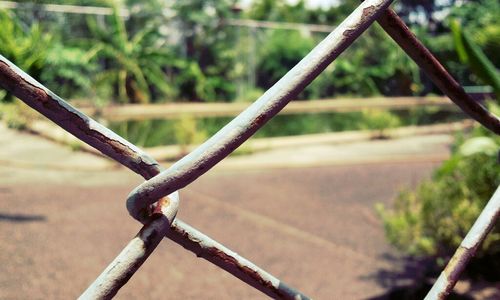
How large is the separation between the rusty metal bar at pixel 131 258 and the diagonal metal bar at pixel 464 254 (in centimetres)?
40

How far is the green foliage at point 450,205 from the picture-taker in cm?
289

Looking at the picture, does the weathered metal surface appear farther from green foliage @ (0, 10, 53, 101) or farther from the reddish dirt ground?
green foliage @ (0, 10, 53, 101)

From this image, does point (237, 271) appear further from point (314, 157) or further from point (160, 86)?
point (160, 86)

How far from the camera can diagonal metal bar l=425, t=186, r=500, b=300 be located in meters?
0.72

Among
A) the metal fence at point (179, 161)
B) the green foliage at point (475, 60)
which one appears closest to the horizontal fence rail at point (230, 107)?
the green foliage at point (475, 60)

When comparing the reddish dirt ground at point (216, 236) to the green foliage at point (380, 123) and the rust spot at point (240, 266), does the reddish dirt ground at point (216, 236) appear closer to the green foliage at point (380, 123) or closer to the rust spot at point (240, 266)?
the rust spot at point (240, 266)

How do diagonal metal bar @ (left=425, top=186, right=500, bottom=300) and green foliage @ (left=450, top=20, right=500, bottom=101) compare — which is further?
green foliage @ (left=450, top=20, right=500, bottom=101)

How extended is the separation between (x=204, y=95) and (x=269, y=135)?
295 inches

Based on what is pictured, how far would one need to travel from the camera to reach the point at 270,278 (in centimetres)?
67

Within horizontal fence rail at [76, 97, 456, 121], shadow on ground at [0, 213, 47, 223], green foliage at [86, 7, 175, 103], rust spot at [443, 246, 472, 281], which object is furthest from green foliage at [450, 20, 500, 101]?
green foliage at [86, 7, 175, 103]

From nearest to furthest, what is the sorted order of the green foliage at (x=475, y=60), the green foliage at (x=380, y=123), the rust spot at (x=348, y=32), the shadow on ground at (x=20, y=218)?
the rust spot at (x=348, y=32) < the green foliage at (x=475, y=60) < the shadow on ground at (x=20, y=218) < the green foliage at (x=380, y=123)

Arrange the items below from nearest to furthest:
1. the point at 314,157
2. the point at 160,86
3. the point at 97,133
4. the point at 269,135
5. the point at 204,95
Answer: the point at 97,133, the point at 314,157, the point at 269,135, the point at 160,86, the point at 204,95

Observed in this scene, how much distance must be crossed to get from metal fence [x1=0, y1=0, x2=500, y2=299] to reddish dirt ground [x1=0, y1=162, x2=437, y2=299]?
2.59 metres

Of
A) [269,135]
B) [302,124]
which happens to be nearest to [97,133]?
[269,135]
